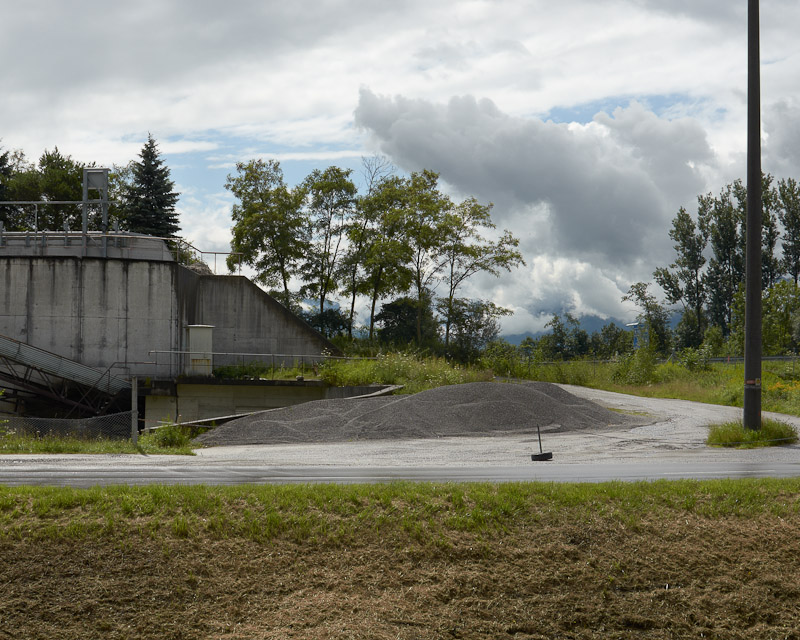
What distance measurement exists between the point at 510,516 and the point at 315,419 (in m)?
15.1

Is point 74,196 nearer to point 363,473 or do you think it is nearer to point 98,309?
point 98,309

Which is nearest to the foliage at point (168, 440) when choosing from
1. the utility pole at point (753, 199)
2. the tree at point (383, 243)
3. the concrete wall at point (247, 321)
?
the utility pole at point (753, 199)

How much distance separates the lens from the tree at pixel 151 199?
57.5 m

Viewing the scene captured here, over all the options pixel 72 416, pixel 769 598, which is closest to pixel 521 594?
pixel 769 598

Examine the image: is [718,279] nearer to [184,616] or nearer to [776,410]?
[776,410]

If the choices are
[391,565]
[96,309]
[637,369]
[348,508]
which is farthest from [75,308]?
[391,565]

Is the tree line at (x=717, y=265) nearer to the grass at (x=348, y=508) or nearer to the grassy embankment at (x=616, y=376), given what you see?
the grassy embankment at (x=616, y=376)

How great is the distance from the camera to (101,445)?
18.3 m

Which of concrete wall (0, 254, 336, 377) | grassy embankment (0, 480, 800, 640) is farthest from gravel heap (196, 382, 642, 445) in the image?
concrete wall (0, 254, 336, 377)

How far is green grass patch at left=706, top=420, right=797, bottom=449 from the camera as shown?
18.0 meters

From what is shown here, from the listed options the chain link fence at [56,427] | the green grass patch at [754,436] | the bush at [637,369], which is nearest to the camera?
the green grass patch at [754,436]

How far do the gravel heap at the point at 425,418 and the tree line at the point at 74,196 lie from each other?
36574mm

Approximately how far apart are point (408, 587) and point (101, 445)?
506 inches

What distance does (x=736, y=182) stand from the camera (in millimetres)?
82188
